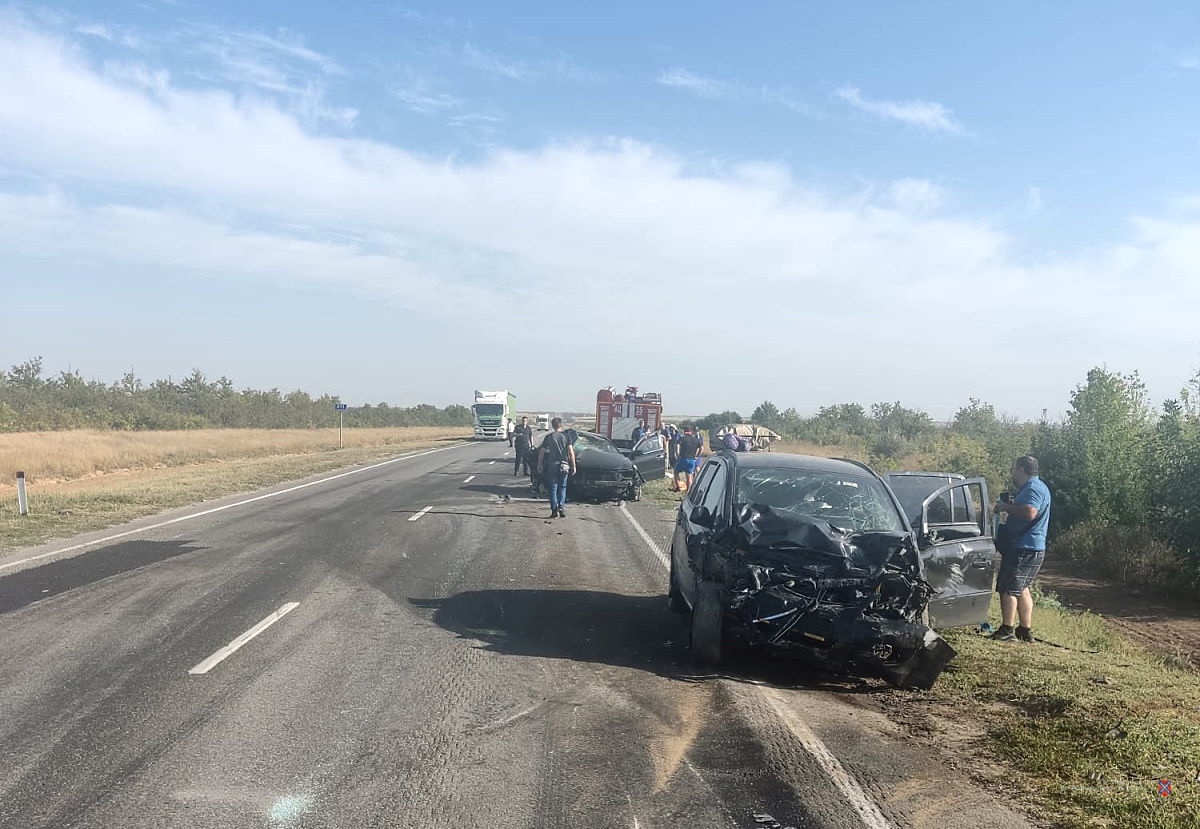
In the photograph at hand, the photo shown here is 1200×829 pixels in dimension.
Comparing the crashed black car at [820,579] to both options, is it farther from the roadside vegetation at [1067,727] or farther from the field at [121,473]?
the field at [121,473]

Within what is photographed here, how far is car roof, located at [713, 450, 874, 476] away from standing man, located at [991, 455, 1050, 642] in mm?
1554

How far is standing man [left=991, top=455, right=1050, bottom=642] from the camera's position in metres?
8.69

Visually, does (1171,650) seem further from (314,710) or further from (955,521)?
(314,710)

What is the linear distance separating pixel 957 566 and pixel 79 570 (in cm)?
965

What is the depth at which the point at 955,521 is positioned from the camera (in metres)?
9.37

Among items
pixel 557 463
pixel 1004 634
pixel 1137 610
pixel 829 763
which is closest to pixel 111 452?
pixel 557 463

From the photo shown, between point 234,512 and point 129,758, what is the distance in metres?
13.4

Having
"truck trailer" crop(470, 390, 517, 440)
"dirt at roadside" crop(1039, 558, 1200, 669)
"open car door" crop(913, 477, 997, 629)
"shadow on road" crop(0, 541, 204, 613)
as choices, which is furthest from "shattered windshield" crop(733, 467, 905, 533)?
"truck trailer" crop(470, 390, 517, 440)

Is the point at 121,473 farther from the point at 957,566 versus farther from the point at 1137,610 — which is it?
the point at 957,566

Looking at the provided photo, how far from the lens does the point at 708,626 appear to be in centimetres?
688

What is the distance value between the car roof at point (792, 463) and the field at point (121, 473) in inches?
419

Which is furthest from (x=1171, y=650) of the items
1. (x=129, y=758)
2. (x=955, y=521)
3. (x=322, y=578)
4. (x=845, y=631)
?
(x=129, y=758)

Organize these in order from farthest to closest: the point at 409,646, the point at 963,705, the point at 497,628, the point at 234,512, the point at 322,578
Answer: the point at 234,512 < the point at 322,578 < the point at 497,628 < the point at 409,646 < the point at 963,705

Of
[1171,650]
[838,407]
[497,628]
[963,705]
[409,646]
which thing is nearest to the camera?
[963,705]
